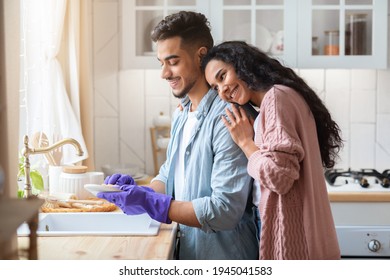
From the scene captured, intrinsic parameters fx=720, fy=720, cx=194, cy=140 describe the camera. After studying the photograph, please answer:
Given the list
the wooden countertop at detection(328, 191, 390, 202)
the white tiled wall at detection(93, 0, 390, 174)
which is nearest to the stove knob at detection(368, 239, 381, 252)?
the wooden countertop at detection(328, 191, 390, 202)

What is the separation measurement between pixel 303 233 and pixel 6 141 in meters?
0.60

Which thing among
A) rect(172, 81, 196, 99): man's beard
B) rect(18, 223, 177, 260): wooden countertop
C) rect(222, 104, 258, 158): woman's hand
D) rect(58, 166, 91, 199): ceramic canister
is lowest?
rect(18, 223, 177, 260): wooden countertop

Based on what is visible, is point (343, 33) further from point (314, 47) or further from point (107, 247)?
point (107, 247)

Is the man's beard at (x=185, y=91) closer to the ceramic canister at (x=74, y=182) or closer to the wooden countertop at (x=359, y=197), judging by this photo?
the ceramic canister at (x=74, y=182)

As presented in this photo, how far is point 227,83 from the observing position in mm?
1322

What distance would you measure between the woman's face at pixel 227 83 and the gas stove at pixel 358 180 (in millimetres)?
806

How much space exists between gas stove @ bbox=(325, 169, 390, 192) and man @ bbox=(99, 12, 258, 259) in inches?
27.0

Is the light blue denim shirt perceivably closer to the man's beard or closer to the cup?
the man's beard

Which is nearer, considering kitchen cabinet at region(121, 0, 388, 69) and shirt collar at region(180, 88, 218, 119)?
shirt collar at region(180, 88, 218, 119)

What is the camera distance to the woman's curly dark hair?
1257 millimetres

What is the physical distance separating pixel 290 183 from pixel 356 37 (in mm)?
1137

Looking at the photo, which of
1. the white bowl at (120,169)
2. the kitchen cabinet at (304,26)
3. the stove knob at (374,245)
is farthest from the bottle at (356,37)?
the white bowl at (120,169)
